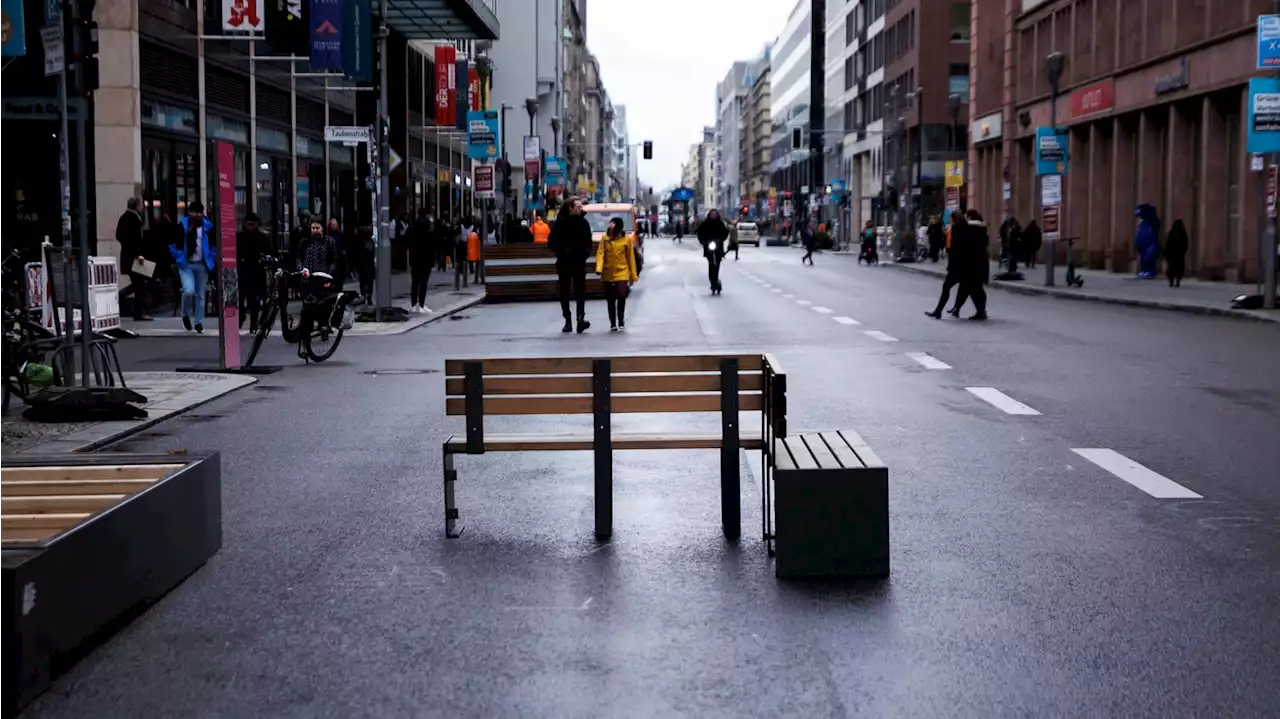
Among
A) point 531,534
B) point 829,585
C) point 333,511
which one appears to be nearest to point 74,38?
point 333,511

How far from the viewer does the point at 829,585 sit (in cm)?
718

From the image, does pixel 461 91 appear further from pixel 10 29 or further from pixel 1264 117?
pixel 10 29

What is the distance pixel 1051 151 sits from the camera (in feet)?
142

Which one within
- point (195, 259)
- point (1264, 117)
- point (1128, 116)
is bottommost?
point (195, 259)

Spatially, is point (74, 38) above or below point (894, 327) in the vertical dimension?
above

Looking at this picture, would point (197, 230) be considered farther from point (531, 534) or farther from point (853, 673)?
point (853, 673)

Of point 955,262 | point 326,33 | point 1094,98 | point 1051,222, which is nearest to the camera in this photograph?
point 955,262

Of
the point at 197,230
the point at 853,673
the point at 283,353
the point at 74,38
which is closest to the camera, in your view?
the point at 853,673

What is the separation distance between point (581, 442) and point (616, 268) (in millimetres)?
16657

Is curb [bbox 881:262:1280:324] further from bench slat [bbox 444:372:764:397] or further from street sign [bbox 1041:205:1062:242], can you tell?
bench slat [bbox 444:372:764:397]

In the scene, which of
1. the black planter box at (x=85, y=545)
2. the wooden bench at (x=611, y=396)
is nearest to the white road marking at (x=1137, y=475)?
the wooden bench at (x=611, y=396)

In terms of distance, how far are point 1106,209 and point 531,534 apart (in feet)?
161

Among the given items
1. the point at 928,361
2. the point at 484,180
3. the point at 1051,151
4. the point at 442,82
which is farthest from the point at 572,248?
the point at 442,82

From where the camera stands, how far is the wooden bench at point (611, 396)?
817 centimetres
